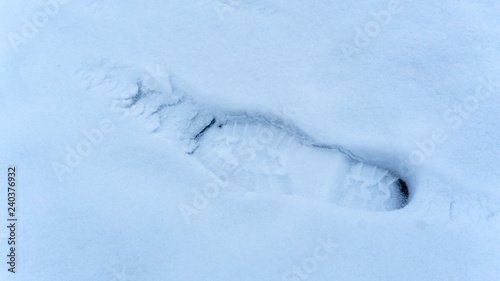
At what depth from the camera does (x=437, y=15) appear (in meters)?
1.85

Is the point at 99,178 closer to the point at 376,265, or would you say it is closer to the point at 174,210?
the point at 174,210

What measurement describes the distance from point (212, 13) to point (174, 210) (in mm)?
1069
